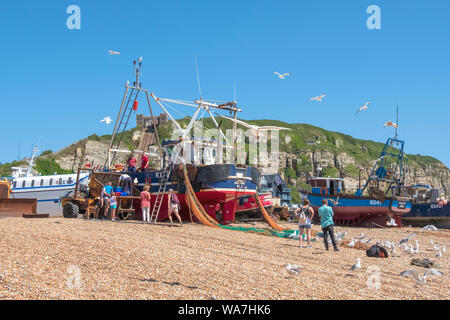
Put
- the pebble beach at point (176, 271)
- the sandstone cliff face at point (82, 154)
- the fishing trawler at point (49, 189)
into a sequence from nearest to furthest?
the pebble beach at point (176, 271), the fishing trawler at point (49, 189), the sandstone cliff face at point (82, 154)

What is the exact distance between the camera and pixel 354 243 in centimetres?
1614

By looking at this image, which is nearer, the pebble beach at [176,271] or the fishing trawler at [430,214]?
Answer: the pebble beach at [176,271]

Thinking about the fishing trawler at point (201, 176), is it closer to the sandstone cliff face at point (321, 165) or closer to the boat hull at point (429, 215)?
the boat hull at point (429, 215)

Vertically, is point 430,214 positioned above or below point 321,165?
below

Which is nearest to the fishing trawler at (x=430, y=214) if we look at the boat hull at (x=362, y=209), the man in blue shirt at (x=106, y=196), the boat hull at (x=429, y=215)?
the boat hull at (x=429, y=215)

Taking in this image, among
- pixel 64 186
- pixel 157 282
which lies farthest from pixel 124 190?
pixel 157 282

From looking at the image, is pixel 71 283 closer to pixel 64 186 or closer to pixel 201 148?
pixel 201 148

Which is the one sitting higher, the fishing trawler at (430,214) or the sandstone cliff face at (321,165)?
the sandstone cliff face at (321,165)

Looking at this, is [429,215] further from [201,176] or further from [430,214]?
[201,176]

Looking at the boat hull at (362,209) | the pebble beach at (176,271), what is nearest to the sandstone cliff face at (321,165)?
the boat hull at (362,209)

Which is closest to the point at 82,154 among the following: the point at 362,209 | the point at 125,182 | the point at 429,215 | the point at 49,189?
the point at 49,189

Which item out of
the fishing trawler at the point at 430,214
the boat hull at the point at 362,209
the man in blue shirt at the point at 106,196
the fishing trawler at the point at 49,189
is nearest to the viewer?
the man in blue shirt at the point at 106,196

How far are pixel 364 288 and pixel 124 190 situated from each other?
16210 millimetres

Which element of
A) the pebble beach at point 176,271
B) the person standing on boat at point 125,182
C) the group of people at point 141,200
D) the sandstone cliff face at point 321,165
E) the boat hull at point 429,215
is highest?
the sandstone cliff face at point 321,165
